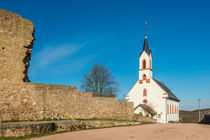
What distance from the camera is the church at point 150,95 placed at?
4281 centimetres

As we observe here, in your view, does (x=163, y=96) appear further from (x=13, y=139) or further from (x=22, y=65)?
(x=13, y=139)

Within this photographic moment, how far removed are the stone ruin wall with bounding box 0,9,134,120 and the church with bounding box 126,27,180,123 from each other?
26419 mm

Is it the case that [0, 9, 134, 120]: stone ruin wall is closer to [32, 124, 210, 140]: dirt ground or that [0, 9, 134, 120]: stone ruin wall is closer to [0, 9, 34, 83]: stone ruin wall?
[0, 9, 34, 83]: stone ruin wall

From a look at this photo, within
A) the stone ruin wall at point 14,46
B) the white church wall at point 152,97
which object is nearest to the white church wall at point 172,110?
the white church wall at point 152,97

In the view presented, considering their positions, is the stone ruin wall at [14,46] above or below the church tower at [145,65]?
below

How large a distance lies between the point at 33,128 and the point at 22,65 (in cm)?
458

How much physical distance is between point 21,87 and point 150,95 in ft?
114

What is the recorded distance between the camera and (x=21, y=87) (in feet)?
45.7

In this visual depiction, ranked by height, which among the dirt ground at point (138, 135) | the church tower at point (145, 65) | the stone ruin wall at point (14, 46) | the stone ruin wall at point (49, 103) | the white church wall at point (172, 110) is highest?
the church tower at point (145, 65)

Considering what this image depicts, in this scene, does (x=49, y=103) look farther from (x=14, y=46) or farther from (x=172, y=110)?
(x=172, y=110)

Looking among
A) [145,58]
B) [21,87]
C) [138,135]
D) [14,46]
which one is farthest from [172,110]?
[14,46]

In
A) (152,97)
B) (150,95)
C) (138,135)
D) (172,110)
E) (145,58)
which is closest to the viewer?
(138,135)

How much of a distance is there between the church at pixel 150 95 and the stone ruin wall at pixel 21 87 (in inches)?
1040

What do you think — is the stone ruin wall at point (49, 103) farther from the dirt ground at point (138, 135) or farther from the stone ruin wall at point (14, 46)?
the dirt ground at point (138, 135)
